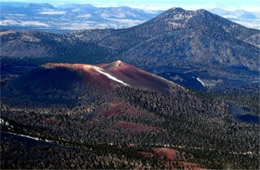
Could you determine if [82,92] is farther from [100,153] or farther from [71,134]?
[100,153]

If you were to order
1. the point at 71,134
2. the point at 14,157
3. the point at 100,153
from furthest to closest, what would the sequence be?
the point at 71,134 → the point at 100,153 → the point at 14,157

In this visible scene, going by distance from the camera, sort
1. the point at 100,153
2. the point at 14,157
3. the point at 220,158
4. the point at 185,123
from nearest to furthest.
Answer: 1. the point at 14,157
2. the point at 100,153
3. the point at 220,158
4. the point at 185,123

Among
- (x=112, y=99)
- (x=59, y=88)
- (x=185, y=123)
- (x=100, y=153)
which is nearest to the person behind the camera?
(x=100, y=153)

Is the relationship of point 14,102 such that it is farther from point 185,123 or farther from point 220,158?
point 220,158

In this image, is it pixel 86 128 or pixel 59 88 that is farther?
pixel 59 88

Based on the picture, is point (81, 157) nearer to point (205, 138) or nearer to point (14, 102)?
point (205, 138)

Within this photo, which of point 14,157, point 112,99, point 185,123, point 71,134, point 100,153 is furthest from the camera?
point 112,99

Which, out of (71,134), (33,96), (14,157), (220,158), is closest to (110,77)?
(33,96)

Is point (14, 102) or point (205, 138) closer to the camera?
point (205, 138)

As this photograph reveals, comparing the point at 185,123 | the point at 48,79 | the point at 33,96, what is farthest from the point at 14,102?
the point at 185,123
